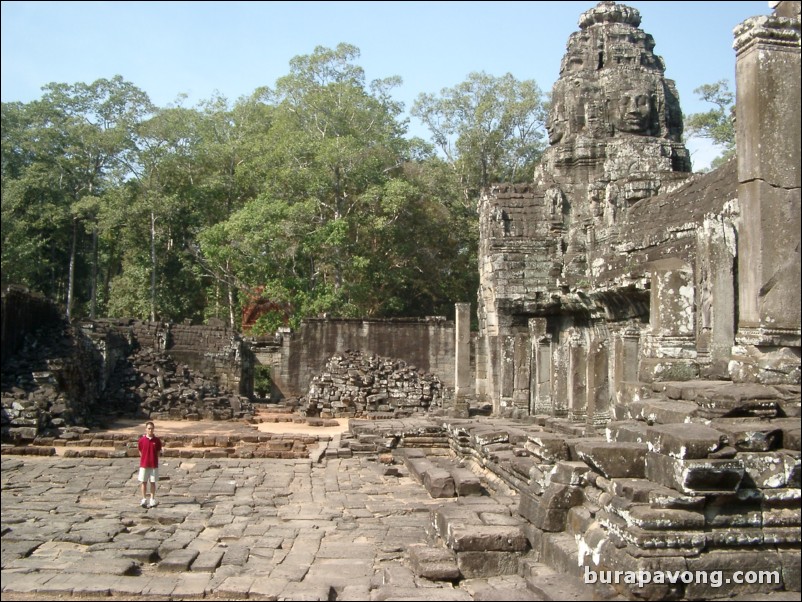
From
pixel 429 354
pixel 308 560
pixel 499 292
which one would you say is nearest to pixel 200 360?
pixel 429 354

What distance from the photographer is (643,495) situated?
4648mm

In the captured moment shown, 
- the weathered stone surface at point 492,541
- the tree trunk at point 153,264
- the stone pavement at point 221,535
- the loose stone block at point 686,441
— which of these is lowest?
the stone pavement at point 221,535

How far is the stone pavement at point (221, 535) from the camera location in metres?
5.98

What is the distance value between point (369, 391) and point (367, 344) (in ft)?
7.77

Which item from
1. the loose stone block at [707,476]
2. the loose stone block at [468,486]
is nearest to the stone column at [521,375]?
the loose stone block at [468,486]

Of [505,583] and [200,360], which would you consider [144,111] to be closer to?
[200,360]

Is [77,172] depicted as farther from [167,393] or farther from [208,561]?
[208,561]

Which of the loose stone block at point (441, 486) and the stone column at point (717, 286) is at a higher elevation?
the stone column at point (717, 286)

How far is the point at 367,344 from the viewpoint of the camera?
25.7 meters

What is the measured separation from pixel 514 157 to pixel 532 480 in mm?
29015

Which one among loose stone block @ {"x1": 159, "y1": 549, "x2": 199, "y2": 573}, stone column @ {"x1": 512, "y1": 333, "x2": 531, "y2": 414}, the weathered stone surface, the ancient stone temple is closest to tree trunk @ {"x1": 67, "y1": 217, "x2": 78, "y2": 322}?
the ancient stone temple

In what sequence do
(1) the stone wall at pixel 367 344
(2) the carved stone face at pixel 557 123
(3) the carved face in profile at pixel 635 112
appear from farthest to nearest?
(1) the stone wall at pixel 367 344 < (2) the carved stone face at pixel 557 123 < (3) the carved face in profile at pixel 635 112

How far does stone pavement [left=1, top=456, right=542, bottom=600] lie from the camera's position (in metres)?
5.98

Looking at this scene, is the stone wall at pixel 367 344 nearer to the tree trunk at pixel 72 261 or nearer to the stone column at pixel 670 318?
the tree trunk at pixel 72 261
